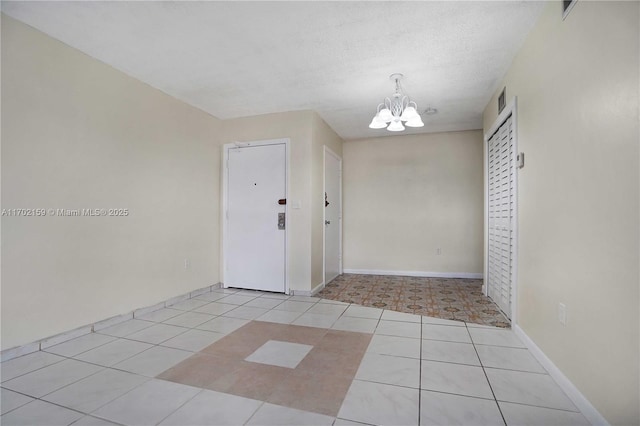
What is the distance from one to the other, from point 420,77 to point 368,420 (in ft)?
10.0

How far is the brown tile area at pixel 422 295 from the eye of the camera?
3.18 meters

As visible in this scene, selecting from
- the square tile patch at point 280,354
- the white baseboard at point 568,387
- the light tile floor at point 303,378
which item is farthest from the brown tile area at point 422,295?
the square tile patch at point 280,354

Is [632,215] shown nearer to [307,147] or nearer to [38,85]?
[307,147]

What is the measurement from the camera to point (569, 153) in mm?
1730

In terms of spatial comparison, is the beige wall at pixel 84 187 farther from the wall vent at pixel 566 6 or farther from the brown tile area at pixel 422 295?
the wall vent at pixel 566 6

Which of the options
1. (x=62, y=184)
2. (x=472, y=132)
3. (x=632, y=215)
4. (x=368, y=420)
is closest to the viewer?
(x=632, y=215)

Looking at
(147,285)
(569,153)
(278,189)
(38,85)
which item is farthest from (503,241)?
(38,85)

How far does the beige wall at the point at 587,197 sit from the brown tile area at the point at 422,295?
2.91ft

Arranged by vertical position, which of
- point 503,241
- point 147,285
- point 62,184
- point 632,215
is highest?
point 62,184

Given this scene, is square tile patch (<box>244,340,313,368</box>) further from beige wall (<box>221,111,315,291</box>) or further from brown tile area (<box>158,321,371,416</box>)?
beige wall (<box>221,111,315,291</box>)

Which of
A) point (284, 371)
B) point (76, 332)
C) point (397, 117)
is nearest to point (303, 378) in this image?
point (284, 371)

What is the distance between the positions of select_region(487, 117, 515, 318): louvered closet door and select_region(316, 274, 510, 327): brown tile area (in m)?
0.21

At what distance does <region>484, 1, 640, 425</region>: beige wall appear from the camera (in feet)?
4.06

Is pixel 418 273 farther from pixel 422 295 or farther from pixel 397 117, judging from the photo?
pixel 397 117
